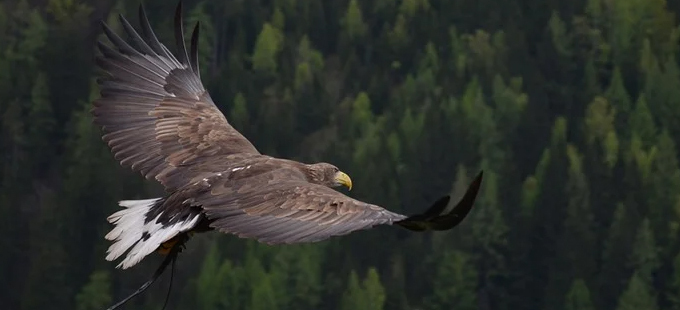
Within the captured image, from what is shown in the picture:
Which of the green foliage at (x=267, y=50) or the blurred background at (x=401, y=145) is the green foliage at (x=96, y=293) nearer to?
the blurred background at (x=401, y=145)

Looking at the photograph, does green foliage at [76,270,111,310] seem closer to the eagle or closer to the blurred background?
the blurred background

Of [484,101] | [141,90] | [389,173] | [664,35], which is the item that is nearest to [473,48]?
[484,101]

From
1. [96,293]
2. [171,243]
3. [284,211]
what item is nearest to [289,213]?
[284,211]

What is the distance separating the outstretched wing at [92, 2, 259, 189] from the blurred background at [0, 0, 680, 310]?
133ft

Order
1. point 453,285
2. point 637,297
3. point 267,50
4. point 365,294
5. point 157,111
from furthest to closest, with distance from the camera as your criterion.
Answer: point 267,50 < point 453,285 < point 637,297 < point 365,294 < point 157,111

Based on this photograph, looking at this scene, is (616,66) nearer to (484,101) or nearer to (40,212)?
(484,101)

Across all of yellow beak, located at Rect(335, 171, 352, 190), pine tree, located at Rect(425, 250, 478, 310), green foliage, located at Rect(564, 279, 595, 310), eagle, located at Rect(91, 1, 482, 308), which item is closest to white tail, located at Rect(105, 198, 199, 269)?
eagle, located at Rect(91, 1, 482, 308)

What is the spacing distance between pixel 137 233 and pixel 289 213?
4.23ft

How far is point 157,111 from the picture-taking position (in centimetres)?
1465

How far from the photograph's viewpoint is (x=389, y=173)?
6712cm

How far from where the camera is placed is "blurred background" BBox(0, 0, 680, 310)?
62.0m

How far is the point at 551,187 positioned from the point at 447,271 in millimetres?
7132

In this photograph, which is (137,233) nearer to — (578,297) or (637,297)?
(578,297)

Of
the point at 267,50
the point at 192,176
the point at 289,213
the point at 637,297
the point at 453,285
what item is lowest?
the point at 289,213
